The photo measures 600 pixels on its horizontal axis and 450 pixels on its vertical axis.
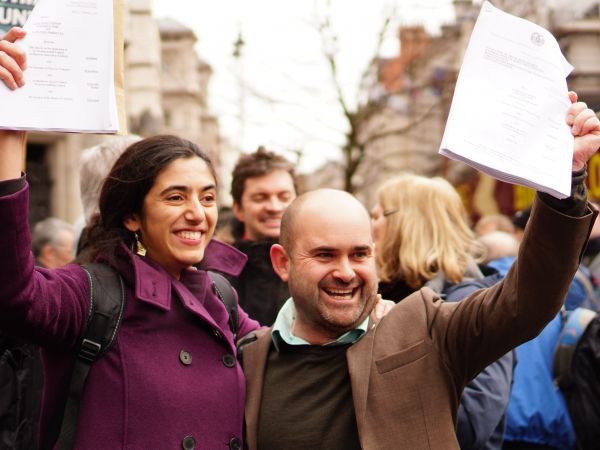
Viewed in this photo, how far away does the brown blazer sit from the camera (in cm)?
252

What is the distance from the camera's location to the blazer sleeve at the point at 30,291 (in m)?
2.34

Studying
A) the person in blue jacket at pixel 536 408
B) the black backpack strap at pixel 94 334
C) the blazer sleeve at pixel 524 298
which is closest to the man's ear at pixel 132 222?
the black backpack strap at pixel 94 334

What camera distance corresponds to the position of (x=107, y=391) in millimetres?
2650

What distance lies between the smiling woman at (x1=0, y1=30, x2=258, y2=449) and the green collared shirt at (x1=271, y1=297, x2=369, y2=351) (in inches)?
7.0

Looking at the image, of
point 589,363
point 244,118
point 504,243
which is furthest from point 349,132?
point 589,363

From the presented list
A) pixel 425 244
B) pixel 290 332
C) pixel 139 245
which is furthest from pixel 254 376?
pixel 425 244

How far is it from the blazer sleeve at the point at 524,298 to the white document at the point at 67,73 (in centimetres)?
129

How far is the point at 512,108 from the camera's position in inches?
98.8

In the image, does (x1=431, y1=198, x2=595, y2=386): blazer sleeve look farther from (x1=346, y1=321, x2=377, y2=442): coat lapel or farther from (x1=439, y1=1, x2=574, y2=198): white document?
(x1=346, y1=321, x2=377, y2=442): coat lapel

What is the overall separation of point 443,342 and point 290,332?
0.61 m

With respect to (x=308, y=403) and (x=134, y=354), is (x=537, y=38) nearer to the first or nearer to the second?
(x=308, y=403)

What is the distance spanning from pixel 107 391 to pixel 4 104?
94 cm

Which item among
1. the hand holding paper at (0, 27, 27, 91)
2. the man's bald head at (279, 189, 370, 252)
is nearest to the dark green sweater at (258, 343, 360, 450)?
the man's bald head at (279, 189, 370, 252)

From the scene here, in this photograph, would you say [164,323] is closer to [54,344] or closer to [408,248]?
[54,344]
